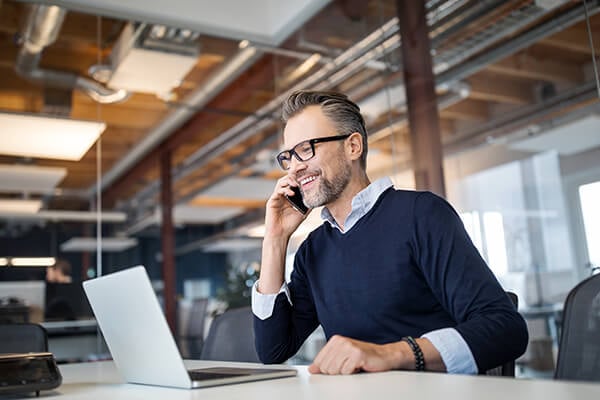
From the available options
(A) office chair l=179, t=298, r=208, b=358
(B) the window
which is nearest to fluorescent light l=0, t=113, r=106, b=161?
(A) office chair l=179, t=298, r=208, b=358

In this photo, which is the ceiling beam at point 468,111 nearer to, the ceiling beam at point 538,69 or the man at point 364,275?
the ceiling beam at point 538,69

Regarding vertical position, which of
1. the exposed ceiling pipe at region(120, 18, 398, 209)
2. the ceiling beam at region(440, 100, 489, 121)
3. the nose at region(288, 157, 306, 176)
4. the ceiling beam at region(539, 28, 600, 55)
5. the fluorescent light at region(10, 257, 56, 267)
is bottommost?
the fluorescent light at region(10, 257, 56, 267)

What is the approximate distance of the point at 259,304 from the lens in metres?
1.81

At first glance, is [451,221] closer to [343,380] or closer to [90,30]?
[343,380]

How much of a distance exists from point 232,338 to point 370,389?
1254 mm

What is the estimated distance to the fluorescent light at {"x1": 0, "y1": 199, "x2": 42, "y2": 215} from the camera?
4.01 meters

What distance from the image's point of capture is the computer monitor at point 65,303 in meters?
4.07

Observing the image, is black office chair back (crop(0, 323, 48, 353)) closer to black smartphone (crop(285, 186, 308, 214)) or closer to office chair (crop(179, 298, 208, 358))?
black smartphone (crop(285, 186, 308, 214))

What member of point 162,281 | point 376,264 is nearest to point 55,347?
point 162,281

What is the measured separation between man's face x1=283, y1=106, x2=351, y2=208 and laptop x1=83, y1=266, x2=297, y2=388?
658 mm

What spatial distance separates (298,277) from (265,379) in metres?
0.69

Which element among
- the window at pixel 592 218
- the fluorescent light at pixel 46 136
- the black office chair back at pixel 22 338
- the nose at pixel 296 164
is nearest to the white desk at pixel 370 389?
the nose at pixel 296 164

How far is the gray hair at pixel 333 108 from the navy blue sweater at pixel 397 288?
10.5 inches

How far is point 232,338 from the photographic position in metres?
2.20
